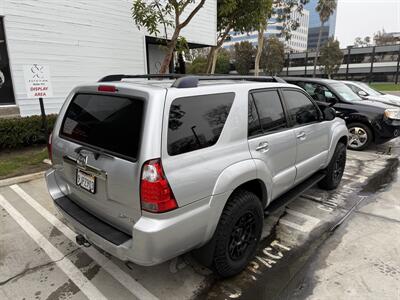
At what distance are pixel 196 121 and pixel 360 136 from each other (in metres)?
6.22

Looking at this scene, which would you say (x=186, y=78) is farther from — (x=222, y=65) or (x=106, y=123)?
(x=222, y=65)

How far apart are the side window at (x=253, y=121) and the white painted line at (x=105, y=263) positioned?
165 centimetres

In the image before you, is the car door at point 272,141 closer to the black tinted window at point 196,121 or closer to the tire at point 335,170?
the black tinted window at point 196,121

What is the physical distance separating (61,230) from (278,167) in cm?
258

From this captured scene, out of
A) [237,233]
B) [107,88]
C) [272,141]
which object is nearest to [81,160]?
[107,88]

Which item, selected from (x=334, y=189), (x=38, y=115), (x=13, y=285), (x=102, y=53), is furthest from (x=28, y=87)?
(x=334, y=189)

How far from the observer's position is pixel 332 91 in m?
7.25

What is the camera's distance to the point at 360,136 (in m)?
7.02

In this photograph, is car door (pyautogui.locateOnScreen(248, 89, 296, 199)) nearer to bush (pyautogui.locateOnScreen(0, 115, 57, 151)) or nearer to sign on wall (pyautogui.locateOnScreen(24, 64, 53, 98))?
sign on wall (pyautogui.locateOnScreen(24, 64, 53, 98))

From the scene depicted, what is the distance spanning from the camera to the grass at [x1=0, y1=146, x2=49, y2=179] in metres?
5.17

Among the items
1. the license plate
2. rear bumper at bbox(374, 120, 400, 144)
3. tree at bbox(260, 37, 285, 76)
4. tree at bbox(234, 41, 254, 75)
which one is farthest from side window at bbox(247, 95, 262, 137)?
tree at bbox(234, 41, 254, 75)

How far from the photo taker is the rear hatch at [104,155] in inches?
79.8

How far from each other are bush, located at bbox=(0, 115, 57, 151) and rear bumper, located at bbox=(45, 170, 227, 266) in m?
4.85

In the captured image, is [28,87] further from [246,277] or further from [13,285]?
[246,277]
